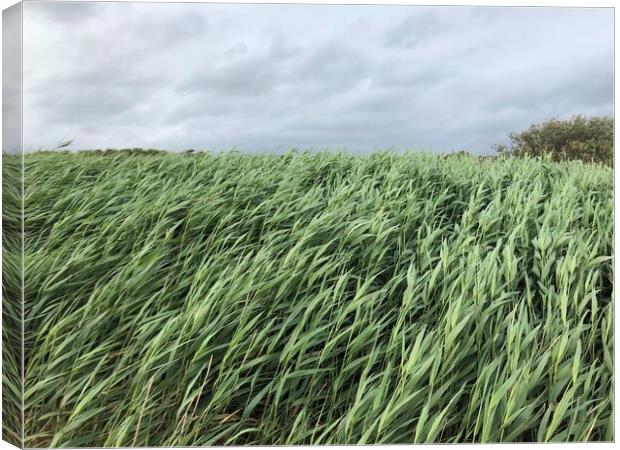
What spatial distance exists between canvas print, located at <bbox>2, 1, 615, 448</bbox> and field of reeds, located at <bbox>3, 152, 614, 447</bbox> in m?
0.01

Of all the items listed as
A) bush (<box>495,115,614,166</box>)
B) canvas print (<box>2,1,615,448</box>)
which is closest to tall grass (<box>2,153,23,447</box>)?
canvas print (<box>2,1,615,448</box>)

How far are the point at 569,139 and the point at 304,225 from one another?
1756mm

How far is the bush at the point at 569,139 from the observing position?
11.6ft

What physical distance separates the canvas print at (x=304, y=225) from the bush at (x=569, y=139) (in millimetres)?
19

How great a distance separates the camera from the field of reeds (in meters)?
2.97

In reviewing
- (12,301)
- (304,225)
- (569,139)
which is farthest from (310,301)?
(569,139)

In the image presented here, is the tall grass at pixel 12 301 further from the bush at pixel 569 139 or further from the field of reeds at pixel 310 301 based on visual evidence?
the bush at pixel 569 139

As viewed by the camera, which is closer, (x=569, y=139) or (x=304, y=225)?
(x=304, y=225)

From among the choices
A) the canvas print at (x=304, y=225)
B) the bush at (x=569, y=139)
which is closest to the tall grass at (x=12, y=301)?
the canvas print at (x=304, y=225)

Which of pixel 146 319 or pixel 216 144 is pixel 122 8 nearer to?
pixel 216 144

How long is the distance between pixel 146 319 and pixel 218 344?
0.42 m

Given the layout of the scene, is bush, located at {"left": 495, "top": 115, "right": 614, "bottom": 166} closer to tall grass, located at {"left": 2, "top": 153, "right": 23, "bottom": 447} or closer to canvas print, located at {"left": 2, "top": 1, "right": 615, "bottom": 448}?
canvas print, located at {"left": 2, "top": 1, "right": 615, "bottom": 448}

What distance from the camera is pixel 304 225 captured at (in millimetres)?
3477

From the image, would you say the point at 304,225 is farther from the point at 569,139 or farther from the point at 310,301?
the point at 569,139
